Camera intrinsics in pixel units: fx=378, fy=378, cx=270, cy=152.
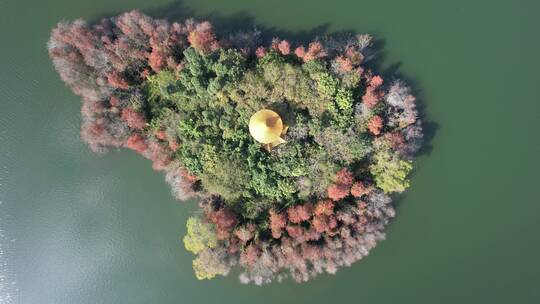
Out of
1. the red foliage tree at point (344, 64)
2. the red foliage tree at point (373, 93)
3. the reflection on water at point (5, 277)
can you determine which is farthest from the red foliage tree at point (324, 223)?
the reflection on water at point (5, 277)

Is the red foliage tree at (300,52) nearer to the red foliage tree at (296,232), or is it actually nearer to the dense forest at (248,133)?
the dense forest at (248,133)

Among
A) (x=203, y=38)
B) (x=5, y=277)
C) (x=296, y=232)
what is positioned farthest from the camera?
(x=5, y=277)

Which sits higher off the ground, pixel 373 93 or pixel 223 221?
pixel 373 93

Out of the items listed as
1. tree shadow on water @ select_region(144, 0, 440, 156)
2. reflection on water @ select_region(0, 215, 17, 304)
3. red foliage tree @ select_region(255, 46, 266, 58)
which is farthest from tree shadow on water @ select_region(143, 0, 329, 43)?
reflection on water @ select_region(0, 215, 17, 304)

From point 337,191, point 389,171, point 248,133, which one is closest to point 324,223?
point 337,191

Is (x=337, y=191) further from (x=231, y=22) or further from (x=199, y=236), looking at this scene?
(x=231, y=22)

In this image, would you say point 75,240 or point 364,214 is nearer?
point 364,214

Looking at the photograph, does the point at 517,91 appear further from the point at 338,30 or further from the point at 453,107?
the point at 338,30

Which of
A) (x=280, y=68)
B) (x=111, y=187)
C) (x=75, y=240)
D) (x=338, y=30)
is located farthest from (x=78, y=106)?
(x=338, y=30)
